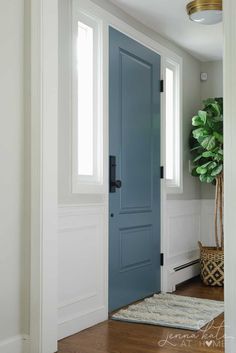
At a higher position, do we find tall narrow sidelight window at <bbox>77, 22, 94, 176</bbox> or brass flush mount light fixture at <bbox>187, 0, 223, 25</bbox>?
brass flush mount light fixture at <bbox>187, 0, 223, 25</bbox>

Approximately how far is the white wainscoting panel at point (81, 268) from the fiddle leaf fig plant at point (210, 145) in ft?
5.42

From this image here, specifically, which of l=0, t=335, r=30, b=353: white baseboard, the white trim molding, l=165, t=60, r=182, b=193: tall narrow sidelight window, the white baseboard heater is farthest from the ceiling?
l=0, t=335, r=30, b=353: white baseboard

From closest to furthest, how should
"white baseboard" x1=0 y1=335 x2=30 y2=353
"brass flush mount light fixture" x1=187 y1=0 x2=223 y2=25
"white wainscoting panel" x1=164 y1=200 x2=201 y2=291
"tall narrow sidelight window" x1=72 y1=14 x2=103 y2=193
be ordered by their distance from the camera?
"white baseboard" x1=0 y1=335 x2=30 y2=353 → "tall narrow sidelight window" x1=72 y1=14 x2=103 y2=193 → "brass flush mount light fixture" x1=187 y1=0 x2=223 y2=25 → "white wainscoting panel" x1=164 y1=200 x2=201 y2=291

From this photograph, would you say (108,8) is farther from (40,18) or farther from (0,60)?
(0,60)

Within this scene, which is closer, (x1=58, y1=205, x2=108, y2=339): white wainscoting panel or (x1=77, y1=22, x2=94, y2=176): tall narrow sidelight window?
(x1=58, y1=205, x2=108, y2=339): white wainscoting panel

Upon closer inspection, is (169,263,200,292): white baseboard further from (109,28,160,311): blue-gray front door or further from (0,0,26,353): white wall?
(0,0,26,353): white wall

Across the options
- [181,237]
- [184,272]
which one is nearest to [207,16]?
[181,237]

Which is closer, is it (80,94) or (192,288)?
(80,94)

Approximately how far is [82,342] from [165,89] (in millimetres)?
2490

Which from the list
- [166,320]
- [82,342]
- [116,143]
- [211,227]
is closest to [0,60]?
[116,143]

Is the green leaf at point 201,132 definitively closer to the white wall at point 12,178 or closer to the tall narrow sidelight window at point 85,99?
the tall narrow sidelight window at point 85,99

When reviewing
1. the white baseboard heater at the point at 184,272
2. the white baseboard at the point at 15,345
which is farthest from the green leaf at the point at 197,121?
the white baseboard at the point at 15,345

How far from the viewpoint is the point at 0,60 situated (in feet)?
8.48

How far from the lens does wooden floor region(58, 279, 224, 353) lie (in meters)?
2.90
